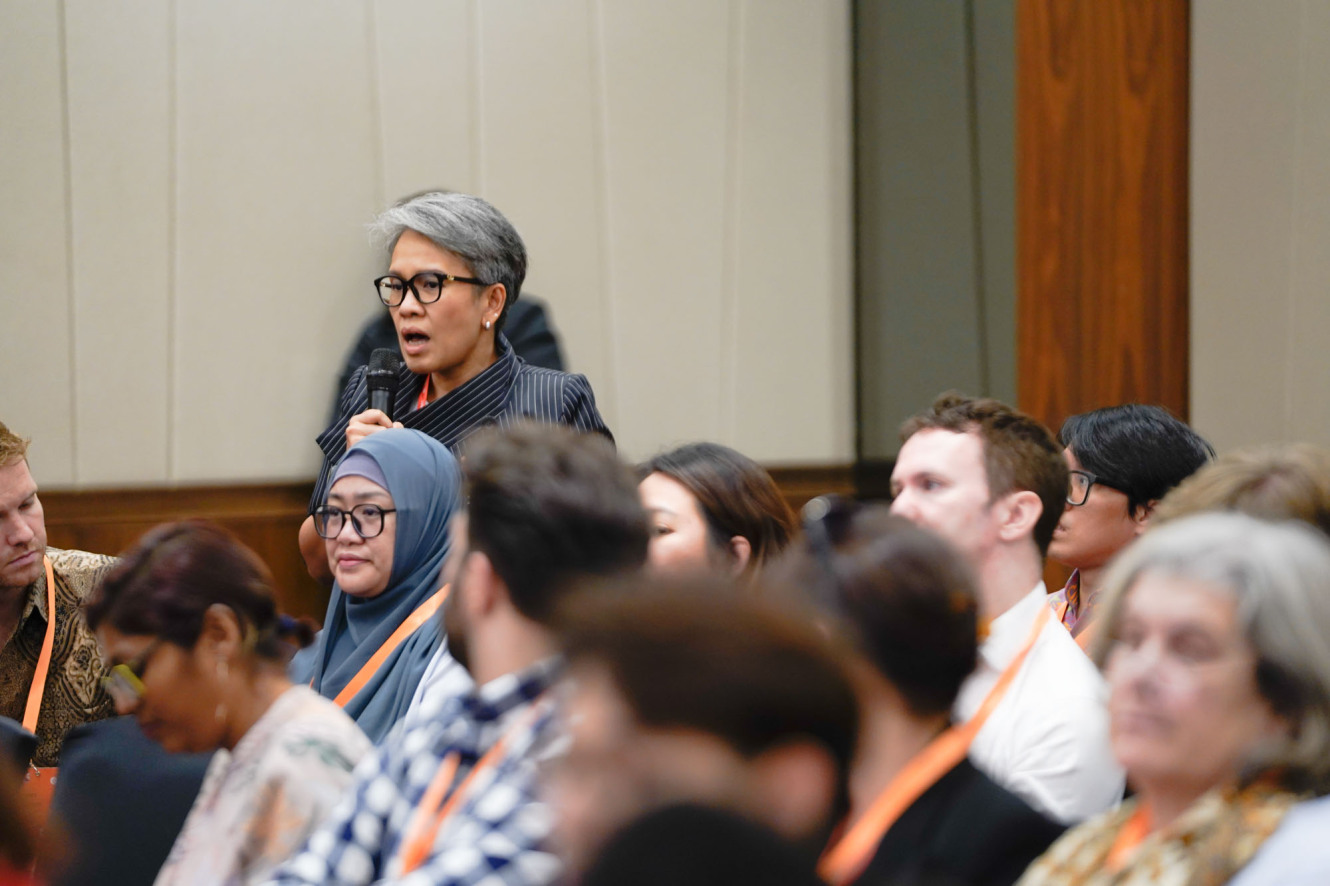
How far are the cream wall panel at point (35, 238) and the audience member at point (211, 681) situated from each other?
7.67ft

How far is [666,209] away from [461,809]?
10.8 ft

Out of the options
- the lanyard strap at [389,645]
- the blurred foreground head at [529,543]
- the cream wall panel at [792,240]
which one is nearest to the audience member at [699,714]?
the blurred foreground head at [529,543]

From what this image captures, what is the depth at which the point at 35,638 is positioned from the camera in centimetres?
268

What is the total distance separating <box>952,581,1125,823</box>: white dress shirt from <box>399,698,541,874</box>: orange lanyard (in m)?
0.57

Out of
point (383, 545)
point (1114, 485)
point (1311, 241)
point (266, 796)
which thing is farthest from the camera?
point (1311, 241)

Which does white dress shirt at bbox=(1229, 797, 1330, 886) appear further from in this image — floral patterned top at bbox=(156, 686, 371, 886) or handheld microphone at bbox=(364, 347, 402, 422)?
handheld microphone at bbox=(364, 347, 402, 422)

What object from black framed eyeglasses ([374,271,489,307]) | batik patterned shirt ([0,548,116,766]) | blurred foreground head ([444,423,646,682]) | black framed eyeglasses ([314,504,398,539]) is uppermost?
black framed eyeglasses ([374,271,489,307])

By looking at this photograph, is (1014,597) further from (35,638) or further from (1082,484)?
(35,638)

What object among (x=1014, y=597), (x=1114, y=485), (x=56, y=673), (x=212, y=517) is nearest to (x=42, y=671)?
(x=56, y=673)

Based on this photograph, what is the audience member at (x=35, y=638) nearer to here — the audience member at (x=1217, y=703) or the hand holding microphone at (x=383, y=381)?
the hand holding microphone at (x=383, y=381)

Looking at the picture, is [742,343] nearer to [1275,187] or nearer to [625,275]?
[625,275]

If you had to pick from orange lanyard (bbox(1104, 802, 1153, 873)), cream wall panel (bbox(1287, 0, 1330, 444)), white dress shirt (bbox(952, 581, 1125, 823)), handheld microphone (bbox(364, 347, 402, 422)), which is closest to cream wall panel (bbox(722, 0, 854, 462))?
cream wall panel (bbox(1287, 0, 1330, 444))

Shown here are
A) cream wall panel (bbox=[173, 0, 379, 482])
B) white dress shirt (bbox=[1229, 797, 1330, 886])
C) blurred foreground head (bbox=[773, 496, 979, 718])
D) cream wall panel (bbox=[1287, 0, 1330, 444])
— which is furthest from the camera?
cream wall panel (bbox=[173, 0, 379, 482])

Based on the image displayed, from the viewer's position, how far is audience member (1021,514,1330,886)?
1.17 metres
